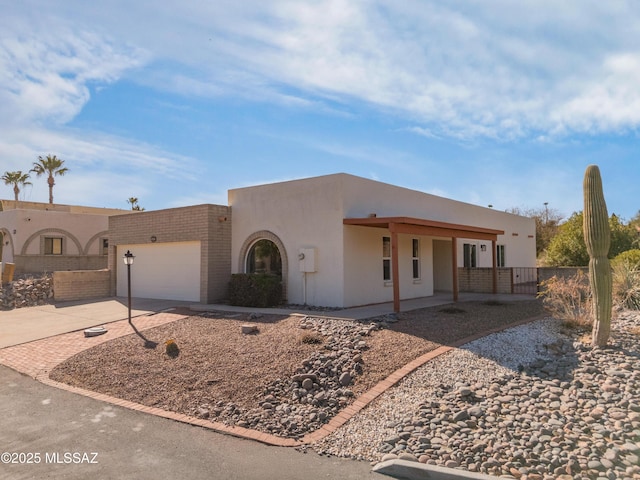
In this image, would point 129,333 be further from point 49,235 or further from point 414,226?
point 49,235

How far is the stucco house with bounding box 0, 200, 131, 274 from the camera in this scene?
25484mm

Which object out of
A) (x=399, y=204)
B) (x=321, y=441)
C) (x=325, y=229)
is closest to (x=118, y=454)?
(x=321, y=441)

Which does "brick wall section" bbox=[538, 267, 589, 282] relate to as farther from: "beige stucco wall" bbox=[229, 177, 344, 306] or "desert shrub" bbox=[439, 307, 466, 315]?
"beige stucco wall" bbox=[229, 177, 344, 306]

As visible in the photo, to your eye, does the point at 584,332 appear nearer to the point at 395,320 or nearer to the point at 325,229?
the point at 395,320

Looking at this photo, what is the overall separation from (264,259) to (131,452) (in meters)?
10.2

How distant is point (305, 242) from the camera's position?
1369cm

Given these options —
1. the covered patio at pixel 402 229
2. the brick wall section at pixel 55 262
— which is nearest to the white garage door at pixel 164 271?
the covered patio at pixel 402 229

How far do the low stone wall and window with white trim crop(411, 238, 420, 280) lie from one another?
13.7 meters

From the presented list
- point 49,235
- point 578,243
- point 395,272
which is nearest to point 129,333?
point 395,272

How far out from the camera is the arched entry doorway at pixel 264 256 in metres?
14.3

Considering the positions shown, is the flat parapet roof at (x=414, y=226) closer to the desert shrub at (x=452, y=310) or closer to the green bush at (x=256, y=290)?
the desert shrub at (x=452, y=310)

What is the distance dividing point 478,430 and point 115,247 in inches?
683

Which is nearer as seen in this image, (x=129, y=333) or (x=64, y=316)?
(x=129, y=333)

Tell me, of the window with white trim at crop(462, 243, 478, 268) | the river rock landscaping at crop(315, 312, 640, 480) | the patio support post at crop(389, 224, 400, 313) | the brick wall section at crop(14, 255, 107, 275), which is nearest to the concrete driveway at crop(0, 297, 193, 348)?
the patio support post at crop(389, 224, 400, 313)
